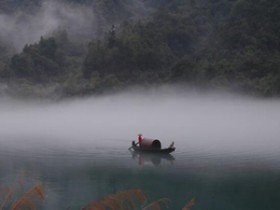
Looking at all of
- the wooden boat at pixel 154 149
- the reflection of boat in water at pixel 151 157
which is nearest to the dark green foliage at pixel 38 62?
the wooden boat at pixel 154 149

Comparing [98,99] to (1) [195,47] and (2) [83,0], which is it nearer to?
(1) [195,47]

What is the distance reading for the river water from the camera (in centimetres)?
1848

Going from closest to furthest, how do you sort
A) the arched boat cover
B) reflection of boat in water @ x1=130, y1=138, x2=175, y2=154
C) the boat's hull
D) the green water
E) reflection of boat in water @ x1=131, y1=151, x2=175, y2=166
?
the green water < reflection of boat in water @ x1=131, y1=151, x2=175, y2=166 < the boat's hull < reflection of boat in water @ x1=130, y1=138, x2=175, y2=154 < the arched boat cover

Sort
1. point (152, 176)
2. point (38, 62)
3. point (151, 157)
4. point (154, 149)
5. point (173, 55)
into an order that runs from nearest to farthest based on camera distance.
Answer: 1. point (152, 176)
2. point (151, 157)
3. point (154, 149)
4. point (173, 55)
5. point (38, 62)

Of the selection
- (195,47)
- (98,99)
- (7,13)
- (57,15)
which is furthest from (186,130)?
(7,13)

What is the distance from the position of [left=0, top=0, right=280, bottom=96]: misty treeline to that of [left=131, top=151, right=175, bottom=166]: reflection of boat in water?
29396 millimetres

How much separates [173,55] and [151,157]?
47937 mm

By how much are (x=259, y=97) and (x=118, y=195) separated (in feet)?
175

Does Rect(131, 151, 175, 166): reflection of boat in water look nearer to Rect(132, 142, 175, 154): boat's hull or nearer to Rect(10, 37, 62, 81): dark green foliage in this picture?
Rect(132, 142, 175, 154): boat's hull

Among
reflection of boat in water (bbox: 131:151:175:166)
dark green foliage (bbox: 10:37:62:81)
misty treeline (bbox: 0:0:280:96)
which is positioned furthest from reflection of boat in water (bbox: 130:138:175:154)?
dark green foliage (bbox: 10:37:62:81)

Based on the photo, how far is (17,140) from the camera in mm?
38656

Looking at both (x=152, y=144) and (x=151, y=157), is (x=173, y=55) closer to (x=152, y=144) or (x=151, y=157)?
(x=152, y=144)

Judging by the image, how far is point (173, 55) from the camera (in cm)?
7544

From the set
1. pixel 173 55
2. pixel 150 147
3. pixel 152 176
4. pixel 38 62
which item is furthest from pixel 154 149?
pixel 38 62
